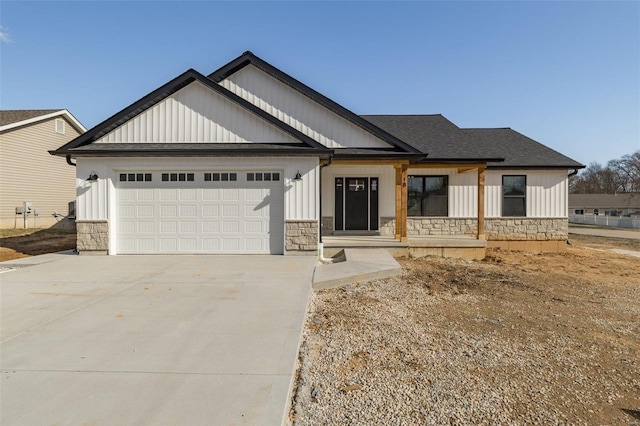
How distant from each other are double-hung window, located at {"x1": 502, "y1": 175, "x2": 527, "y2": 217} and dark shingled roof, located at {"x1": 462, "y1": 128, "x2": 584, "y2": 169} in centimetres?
63

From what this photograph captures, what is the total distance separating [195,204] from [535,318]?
814 centimetres

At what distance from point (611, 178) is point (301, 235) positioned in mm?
73607

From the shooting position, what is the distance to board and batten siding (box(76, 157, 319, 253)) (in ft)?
29.6

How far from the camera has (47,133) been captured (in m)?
19.0

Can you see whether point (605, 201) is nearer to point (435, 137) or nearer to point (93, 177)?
point (435, 137)

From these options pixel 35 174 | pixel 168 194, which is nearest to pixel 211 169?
pixel 168 194

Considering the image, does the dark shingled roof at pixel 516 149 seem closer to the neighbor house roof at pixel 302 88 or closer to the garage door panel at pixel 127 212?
the neighbor house roof at pixel 302 88

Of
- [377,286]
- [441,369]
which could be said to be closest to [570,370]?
[441,369]

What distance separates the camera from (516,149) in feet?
44.4

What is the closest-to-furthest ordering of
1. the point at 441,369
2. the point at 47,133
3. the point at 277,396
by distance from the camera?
the point at 277,396
the point at 441,369
the point at 47,133

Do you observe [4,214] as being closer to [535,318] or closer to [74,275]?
[74,275]

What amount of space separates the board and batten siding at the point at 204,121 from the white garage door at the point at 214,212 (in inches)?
39.0

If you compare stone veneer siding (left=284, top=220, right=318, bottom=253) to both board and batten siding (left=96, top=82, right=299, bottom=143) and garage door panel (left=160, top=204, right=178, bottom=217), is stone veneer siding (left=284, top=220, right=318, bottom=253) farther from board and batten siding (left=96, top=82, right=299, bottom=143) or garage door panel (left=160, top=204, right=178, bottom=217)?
garage door panel (left=160, top=204, right=178, bottom=217)

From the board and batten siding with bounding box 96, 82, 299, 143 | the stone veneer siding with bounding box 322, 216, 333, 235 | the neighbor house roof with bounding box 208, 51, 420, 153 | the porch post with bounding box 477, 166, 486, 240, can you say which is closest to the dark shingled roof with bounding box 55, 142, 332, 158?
the board and batten siding with bounding box 96, 82, 299, 143
